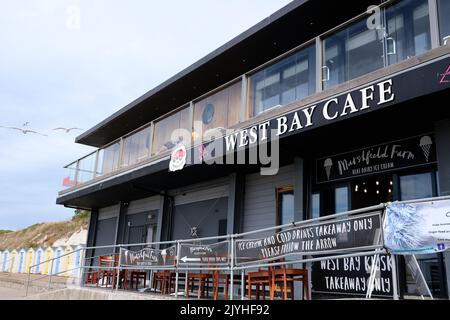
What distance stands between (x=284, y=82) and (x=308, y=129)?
1.52 meters

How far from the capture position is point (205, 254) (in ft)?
28.7

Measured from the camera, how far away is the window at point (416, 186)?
778 centimetres

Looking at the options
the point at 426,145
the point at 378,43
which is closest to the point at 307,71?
the point at 378,43

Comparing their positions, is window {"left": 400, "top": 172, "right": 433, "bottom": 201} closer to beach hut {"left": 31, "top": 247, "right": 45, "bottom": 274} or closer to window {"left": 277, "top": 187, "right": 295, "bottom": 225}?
window {"left": 277, "top": 187, "right": 295, "bottom": 225}

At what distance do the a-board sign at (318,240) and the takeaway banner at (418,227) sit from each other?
255 millimetres

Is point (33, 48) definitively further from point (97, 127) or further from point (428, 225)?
point (428, 225)

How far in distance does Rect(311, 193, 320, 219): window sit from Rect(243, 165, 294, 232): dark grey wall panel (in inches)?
33.0

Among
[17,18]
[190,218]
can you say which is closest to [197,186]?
[190,218]

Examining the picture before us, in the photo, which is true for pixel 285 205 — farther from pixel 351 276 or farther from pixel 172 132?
pixel 172 132

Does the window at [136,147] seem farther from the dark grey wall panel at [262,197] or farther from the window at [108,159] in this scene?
the dark grey wall panel at [262,197]

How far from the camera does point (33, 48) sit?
16.3m
